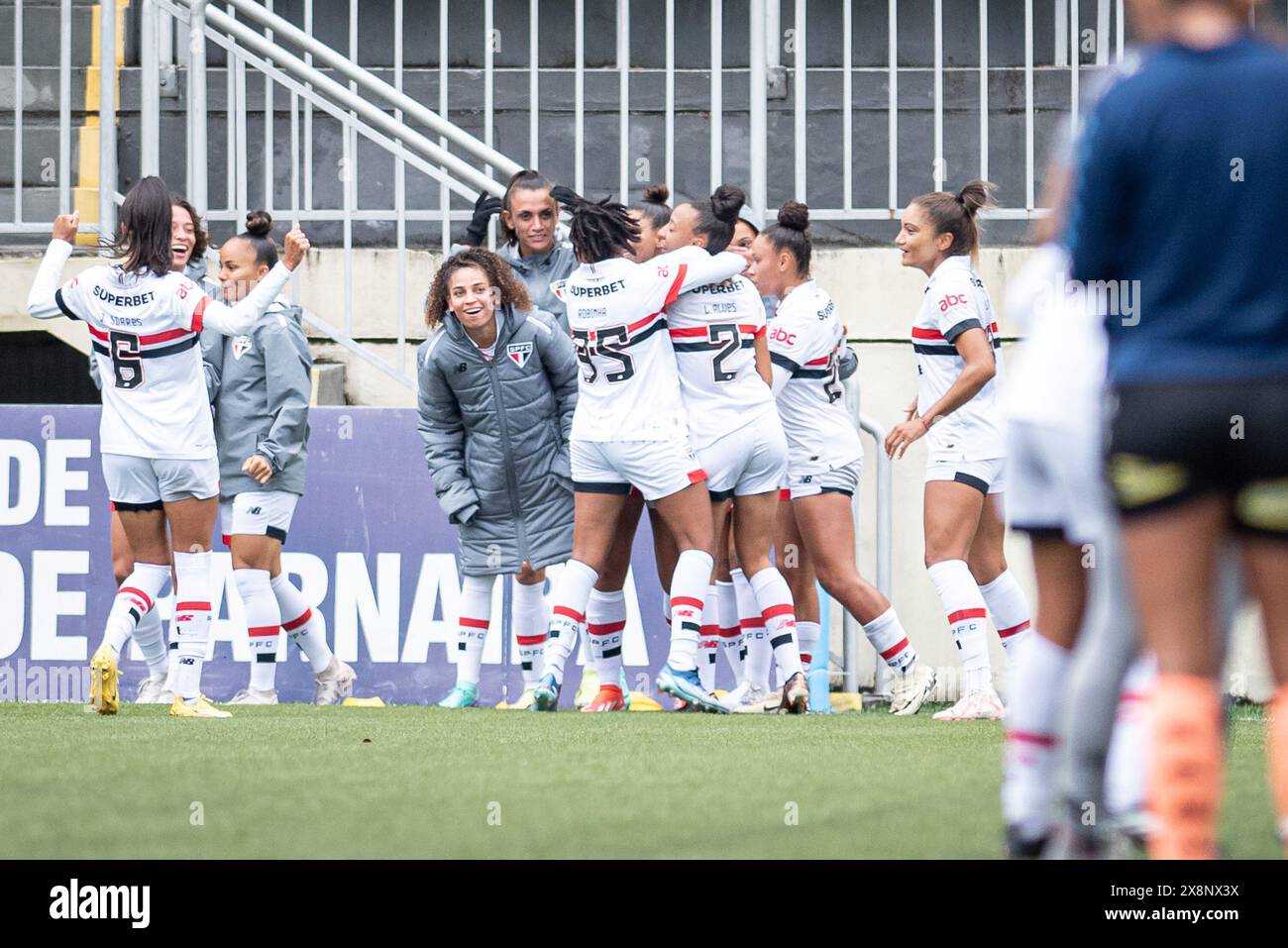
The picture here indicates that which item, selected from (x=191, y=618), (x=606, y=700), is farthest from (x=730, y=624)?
(x=191, y=618)

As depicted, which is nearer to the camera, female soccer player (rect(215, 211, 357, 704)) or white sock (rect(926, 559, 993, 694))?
white sock (rect(926, 559, 993, 694))

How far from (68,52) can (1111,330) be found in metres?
8.35

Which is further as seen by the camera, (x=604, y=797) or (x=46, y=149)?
(x=46, y=149)

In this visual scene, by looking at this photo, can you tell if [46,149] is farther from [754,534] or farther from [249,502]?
[754,534]

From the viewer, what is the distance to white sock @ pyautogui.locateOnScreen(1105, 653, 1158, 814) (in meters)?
3.68

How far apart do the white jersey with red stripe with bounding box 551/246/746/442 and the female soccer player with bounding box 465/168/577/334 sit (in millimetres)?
968

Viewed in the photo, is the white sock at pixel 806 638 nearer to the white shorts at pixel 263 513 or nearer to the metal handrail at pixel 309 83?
the white shorts at pixel 263 513

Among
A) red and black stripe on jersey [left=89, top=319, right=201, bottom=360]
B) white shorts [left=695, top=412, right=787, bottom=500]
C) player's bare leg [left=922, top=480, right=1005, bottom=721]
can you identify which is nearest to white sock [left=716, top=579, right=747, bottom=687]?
white shorts [left=695, top=412, right=787, bottom=500]

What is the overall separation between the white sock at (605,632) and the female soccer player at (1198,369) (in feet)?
17.4

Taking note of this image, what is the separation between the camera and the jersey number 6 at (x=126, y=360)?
25.0ft

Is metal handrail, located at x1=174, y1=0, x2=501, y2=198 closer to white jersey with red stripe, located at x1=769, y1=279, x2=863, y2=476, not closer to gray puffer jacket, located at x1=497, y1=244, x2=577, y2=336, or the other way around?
gray puffer jacket, located at x1=497, y1=244, x2=577, y2=336

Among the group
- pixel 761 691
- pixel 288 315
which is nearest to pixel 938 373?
pixel 761 691
